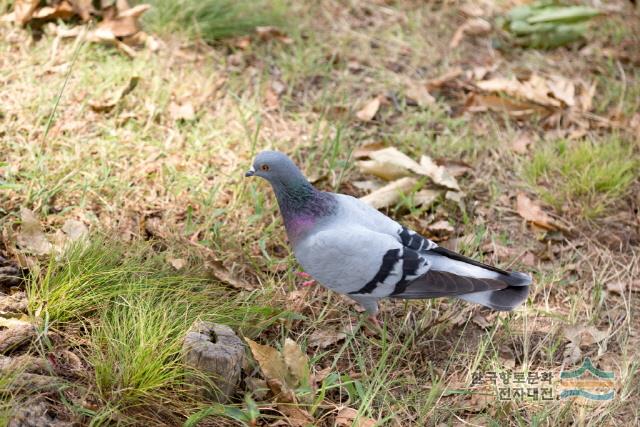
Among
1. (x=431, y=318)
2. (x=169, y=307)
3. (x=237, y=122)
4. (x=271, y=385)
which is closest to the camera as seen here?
(x=271, y=385)

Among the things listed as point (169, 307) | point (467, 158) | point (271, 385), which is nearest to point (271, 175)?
point (169, 307)

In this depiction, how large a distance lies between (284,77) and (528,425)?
8.85ft

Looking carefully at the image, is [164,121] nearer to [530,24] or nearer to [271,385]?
[271,385]

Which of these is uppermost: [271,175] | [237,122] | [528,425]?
[271,175]

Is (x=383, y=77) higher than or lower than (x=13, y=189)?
lower

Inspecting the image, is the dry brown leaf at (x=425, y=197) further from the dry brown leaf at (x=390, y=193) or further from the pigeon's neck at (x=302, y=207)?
the pigeon's neck at (x=302, y=207)

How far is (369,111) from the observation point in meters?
4.31

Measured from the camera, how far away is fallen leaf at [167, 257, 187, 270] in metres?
3.01

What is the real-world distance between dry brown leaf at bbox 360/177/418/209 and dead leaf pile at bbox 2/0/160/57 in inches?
69.1

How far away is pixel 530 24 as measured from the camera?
5.18 m

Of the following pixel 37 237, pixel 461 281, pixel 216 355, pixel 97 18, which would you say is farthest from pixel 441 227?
pixel 97 18

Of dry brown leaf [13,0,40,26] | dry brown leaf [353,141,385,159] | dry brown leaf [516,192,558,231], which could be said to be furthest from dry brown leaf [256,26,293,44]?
dry brown leaf [516,192,558,231]

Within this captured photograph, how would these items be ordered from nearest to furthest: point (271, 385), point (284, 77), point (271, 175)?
→ point (271, 385)
point (271, 175)
point (284, 77)

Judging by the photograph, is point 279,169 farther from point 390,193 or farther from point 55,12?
point 55,12
